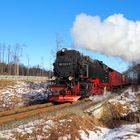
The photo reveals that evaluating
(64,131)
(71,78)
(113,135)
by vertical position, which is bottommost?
(113,135)

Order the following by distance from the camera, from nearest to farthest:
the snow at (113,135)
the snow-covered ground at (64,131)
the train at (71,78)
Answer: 1. the snow-covered ground at (64,131)
2. the snow at (113,135)
3. the train at (71,78)

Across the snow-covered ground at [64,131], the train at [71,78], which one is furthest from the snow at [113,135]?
the train at [71,78]

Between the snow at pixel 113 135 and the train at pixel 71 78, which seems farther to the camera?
the train at pixel 71 78

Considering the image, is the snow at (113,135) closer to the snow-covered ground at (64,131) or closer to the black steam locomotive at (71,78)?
the snow-covered ground at (64,131)

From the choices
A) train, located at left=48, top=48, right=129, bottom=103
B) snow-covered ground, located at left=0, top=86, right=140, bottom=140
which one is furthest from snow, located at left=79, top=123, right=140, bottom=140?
train, located at left=48, top=48, right=129, bottom=103

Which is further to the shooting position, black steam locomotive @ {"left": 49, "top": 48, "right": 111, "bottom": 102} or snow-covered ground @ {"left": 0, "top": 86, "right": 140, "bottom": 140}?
black steam locomotive @ {"left": 49, "top": 48, "right": 111, "bottom": 102}

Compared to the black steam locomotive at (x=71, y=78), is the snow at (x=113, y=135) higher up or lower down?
lower down

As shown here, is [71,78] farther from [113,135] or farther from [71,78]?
[113,135]

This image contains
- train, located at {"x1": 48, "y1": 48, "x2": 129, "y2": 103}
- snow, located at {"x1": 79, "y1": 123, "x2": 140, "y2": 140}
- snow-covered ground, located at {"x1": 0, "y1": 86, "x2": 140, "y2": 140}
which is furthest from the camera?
train, located at {"x1": 48, "y1": 48, "x2": 129, "y2": 103}

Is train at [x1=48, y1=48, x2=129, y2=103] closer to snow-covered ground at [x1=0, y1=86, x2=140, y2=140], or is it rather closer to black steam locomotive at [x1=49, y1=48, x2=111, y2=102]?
black steam locomotive at [x1=49, y1=48, x2=111, y2=102]

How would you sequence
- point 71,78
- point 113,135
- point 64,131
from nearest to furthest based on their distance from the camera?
point 64,131, point 113,135, point 71,78

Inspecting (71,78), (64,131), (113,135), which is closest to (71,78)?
(71,78)

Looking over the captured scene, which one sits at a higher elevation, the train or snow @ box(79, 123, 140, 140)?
the train

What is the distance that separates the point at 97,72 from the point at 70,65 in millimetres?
4367
